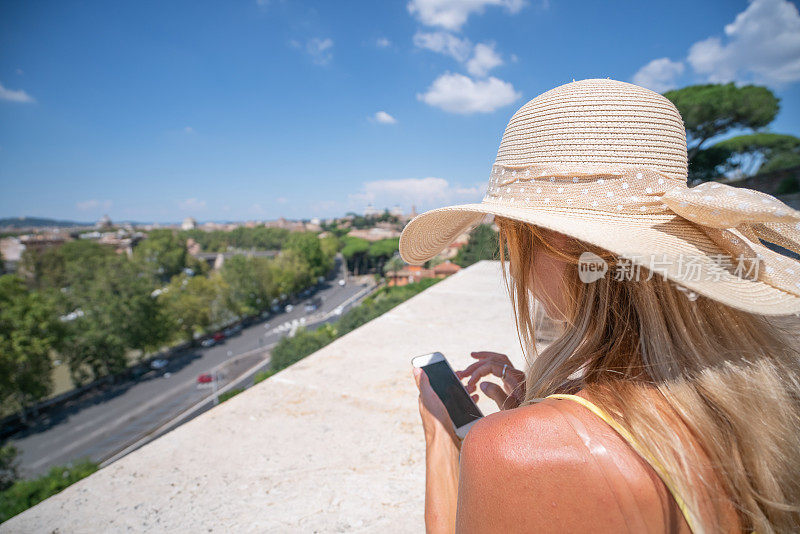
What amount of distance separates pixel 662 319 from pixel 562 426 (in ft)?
0.95

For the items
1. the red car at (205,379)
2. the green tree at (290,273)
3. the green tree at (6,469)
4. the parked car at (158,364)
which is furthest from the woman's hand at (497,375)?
the green tree at (290,273)

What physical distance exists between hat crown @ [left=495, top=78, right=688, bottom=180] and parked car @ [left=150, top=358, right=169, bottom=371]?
104 ft

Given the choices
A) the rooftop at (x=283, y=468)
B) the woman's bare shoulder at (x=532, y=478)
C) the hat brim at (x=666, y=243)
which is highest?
the hat brim at (x=666, y=243)

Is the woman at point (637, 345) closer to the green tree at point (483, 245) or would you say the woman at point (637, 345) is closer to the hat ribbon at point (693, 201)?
the hat ribbon at point (693, 201)

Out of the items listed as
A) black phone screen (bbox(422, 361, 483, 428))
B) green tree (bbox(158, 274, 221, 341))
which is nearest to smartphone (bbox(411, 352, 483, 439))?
black phone screen (bbox(422, 361, 483, 428))

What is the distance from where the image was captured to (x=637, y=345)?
28.8 inches

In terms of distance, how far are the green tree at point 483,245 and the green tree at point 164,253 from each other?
49.4 m

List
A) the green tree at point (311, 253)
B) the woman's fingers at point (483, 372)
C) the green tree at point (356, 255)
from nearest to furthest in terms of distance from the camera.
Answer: the woman's fingers at point (483, 372), the green tree at point (311, 253), the green tree at point (356, 255)

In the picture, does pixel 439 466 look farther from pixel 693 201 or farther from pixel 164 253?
pixel 164 253

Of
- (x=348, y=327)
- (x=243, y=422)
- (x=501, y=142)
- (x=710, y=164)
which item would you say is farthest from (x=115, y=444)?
(x=710, y=164)

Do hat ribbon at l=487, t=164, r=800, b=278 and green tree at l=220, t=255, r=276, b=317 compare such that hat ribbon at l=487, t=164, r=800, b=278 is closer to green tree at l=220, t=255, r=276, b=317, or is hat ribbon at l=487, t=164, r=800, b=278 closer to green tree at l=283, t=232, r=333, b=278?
green tree at l=220, t=255, r=276, b=317

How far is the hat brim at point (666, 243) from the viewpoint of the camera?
0.59 m

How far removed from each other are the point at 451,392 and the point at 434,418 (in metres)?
0.18

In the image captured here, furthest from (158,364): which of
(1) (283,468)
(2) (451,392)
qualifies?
(2) (451,392)
